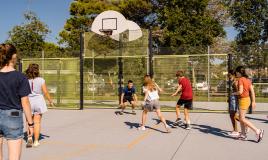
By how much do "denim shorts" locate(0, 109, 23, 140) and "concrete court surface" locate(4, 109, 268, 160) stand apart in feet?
10.2

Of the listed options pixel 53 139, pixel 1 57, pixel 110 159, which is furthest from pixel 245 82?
pixel 1 57

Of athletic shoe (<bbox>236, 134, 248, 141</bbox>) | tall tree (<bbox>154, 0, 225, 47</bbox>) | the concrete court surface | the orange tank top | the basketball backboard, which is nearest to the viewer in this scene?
the concrete court surface

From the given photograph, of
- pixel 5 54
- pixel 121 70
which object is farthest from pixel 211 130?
pixel 5 54

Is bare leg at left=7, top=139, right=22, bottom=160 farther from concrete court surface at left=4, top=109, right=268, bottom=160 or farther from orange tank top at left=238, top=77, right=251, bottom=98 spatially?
orange tank top at left=238, top=77, right=251, bottom=98

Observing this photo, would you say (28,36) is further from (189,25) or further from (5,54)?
(5,54)

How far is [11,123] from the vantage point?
15.4 feet

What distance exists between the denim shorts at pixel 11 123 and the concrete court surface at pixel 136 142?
10.2 feet

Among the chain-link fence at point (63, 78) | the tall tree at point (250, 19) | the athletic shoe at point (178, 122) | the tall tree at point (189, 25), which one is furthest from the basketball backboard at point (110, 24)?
the tall tree at point (189, 25)

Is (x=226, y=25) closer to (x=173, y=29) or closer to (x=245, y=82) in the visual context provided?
(x=173, y=29)

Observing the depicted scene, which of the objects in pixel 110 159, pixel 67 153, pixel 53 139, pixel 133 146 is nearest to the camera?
pixel 110 159

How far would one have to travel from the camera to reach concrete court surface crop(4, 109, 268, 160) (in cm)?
791

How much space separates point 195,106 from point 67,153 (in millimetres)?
11223

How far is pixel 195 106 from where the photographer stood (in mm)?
18594

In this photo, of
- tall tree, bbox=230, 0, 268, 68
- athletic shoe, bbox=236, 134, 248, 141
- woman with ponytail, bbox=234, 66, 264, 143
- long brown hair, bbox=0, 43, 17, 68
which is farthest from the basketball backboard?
long brown hair, bbox=0, 43, 17, 68
